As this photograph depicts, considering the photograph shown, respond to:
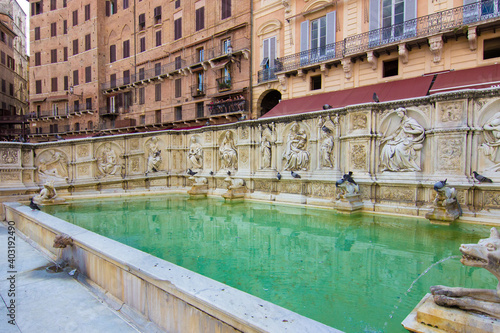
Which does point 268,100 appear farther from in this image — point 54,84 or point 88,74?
point 54,84

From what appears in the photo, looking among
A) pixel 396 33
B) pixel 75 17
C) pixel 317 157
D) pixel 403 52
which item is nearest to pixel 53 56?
pixel 75 17

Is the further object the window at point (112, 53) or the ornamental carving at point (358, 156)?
the window at point (112, 53)

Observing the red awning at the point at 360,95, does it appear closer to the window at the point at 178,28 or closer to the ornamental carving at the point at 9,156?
the ornamental carving at the point at 9,156

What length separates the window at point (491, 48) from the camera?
1288 centimetres

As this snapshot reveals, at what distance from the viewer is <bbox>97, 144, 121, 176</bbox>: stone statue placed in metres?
11.7

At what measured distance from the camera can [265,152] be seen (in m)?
10.5

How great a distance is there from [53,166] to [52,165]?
0.05m

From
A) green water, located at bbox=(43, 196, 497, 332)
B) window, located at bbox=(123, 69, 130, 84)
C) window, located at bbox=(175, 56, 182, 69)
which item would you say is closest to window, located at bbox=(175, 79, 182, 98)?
window, located at bbox=(175, 56, 182, 69)

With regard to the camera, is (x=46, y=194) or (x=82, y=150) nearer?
(x=46, y=194)

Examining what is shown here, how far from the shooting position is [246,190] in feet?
35.6

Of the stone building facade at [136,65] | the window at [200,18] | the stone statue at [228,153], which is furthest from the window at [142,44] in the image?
the stone statue at [228,153]

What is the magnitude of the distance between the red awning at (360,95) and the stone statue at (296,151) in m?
3.40

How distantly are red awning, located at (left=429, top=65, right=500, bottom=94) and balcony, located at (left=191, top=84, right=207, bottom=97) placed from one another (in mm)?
18849

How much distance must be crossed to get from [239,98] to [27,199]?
1686cm
